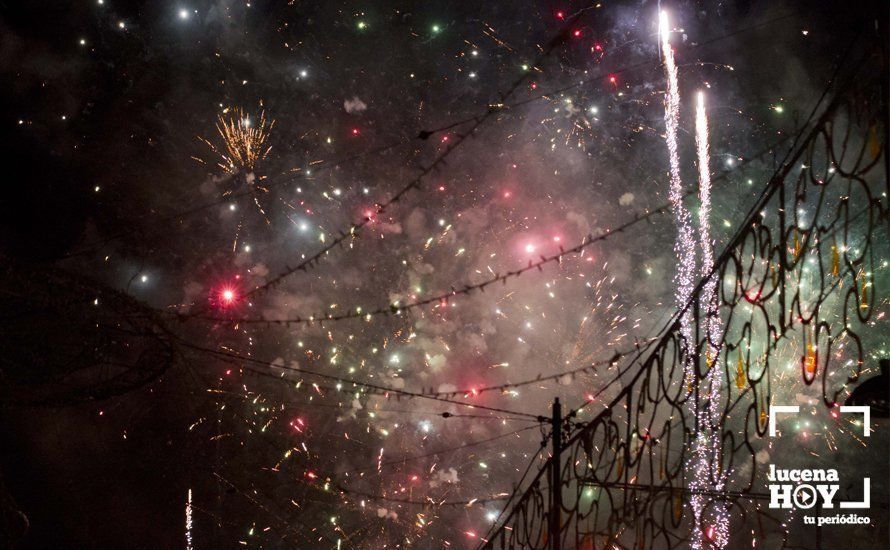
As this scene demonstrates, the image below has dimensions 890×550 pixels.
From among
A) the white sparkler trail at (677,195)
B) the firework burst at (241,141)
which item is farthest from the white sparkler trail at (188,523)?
the white sparkler trail at (677,195)

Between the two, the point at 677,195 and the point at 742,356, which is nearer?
the point at 742,356

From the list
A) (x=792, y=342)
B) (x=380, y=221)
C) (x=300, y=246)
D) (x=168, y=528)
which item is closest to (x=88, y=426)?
(x=168, y=528)

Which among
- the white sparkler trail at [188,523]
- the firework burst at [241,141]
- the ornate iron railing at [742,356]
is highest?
the firework burst at [241,141]

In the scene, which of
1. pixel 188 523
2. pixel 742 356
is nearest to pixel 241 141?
pixel 188 523

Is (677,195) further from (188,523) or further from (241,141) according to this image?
(188,523)

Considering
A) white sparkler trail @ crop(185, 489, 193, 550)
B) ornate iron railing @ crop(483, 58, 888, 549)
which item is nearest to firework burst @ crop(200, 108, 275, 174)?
white sparkler trail @ crop(185, 489, 193, 550)

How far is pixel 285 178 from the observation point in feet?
42.9

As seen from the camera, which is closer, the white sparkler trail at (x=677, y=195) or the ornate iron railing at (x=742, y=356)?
the ornate iron railing at (x=742, y=356)

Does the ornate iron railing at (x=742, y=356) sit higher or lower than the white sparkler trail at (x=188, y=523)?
higher

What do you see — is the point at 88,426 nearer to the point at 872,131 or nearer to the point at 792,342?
the point at 872,131

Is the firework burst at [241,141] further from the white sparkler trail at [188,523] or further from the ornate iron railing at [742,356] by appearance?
the ornate iron railing at [742,356]

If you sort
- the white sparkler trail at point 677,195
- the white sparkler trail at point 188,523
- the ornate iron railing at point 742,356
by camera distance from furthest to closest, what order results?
the white sparkler trail at point 188,523
the white sparkler trail at point 677,195
the ornate iron railing at point 742,356

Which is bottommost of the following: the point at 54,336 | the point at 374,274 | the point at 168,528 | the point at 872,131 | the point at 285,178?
the point at 168,528

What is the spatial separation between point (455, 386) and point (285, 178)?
6.56 m
